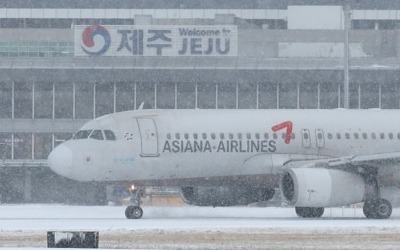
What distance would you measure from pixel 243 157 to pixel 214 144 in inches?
42.8

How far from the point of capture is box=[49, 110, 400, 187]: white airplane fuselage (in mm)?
42719

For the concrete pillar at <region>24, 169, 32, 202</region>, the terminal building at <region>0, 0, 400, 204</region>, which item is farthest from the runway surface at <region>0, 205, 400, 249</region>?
the terminal building at <region>0, 0, 400, 204</region>

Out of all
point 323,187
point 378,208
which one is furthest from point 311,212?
point 323,187

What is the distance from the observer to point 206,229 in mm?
35312

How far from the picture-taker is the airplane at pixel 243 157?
4256 centimetres

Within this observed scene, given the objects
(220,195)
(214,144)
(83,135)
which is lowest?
(220,195)

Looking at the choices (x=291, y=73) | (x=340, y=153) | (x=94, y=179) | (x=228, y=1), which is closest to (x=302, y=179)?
(x=340, y=153)

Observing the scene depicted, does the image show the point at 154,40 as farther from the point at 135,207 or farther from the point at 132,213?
the point at 132,213

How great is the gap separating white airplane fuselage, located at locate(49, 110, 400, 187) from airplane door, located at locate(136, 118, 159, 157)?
32 mm

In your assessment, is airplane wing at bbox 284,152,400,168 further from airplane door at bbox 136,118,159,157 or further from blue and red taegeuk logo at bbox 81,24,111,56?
blue and red taegeuk logo at bbox 81,24,111,56

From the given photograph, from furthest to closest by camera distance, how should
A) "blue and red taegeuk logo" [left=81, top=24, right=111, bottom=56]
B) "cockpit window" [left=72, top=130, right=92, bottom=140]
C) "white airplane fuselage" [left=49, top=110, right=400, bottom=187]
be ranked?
1. "blue and red taegeuk logo" [left=81, top=24, right=111, bottom=56]
2. "cockpit window" [left=72, top=130, right=92, bottom=140]
3. "white airplane fuselage" [left=49, top=110, right=400, bottom=187]

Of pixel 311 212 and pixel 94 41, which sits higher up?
pixel 94 41

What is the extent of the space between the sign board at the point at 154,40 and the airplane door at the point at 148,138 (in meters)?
22.0

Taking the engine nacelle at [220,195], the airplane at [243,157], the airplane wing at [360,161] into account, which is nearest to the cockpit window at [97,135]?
the airplane at [243,157]
